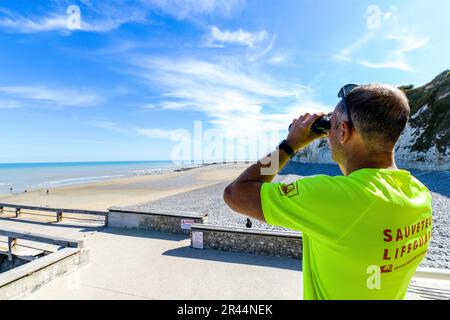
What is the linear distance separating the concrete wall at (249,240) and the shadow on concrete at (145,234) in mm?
1068

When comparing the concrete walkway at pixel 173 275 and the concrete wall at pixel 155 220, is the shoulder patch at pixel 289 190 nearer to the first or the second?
the concrete walkway at pixel 173 275

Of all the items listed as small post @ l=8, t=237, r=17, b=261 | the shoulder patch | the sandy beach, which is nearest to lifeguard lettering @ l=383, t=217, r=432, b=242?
the shoulder patch

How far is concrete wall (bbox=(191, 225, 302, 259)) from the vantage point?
5.74 meters

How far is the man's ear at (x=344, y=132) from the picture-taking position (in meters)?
1.08

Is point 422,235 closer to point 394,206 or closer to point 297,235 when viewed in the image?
point 394,206

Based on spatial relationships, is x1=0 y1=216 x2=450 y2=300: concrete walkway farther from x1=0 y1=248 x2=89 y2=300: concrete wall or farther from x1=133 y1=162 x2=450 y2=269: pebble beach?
x1=133 y1=162 x2=450 y2=269: pebble beach

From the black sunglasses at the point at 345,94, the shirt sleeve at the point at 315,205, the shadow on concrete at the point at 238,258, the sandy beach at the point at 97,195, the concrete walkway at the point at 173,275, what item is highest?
the black sunglasses at the point at 345,94

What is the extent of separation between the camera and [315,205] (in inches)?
37.6

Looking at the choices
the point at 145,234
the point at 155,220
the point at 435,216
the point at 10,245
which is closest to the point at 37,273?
the point at 10,245

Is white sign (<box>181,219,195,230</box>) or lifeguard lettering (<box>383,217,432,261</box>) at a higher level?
lifeguard lettering (<box>383,217,432,261</box>)

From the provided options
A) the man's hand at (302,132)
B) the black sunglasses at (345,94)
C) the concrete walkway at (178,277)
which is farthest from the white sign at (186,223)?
the black sunglasses at (345,94)

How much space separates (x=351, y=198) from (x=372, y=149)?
28 centimetres

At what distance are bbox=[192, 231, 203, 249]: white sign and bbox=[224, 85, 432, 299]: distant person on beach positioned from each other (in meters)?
5.52
